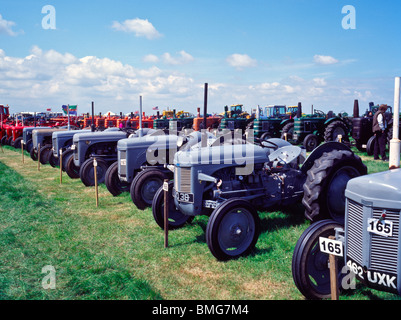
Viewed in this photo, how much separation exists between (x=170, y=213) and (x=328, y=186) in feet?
7.54

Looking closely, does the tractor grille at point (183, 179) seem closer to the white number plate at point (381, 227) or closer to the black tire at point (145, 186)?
the black tire at point (145, 186)

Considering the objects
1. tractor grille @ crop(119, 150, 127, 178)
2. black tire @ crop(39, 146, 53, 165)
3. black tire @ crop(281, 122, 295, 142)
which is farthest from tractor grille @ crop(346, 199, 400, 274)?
black tire @ crop(281, 122, 295, 142)

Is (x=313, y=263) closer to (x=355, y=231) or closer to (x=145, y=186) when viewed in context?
(x=355, y=231)

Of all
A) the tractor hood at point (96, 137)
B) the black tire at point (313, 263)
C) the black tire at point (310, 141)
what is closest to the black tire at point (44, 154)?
the tractor hood at point (96, 137)

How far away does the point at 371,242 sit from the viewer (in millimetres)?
2469

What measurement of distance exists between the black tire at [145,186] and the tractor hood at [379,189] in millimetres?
4344

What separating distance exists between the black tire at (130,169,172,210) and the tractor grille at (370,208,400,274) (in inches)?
180

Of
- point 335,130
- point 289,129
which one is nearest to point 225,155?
point 335,130

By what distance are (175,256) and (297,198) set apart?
6.69 feet

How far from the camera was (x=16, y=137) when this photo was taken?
19.3m

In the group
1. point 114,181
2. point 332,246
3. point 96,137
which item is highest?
point 96,137

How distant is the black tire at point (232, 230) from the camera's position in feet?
13.3

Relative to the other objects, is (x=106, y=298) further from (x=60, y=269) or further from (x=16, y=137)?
(x=16, y=137)

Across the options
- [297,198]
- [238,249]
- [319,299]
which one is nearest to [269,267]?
[238,249]
